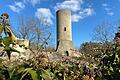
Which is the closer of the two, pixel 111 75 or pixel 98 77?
pixel 98 77

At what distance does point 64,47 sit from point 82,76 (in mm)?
48608

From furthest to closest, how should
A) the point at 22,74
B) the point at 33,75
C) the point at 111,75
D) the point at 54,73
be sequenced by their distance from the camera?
the point at 111,75
the point at 54,73
the point at 22,74
the point at 33,75

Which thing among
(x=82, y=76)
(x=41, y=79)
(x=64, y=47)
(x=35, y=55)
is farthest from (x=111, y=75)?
(x=64, y=47)

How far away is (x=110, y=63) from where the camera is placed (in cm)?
286

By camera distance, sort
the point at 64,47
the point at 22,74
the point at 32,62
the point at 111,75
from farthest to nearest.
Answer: the point at 64,47 < the point at 111,75 < the point at 32,62 < the point at 22,74

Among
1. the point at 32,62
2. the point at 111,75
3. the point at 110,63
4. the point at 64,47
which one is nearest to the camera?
the point at 32,62

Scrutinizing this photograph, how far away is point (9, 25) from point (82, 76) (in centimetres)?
57

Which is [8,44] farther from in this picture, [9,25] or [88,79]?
[88,79]

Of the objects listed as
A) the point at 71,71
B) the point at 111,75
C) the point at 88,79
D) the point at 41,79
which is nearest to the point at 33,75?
the point at 41,79

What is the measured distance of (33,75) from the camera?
172 centimetres

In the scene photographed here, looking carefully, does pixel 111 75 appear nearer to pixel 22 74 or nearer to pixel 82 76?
pixel 82 76

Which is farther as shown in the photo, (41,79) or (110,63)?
(110,63)

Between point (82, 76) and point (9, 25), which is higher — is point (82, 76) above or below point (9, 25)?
below

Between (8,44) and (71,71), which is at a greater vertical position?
(8,44)
